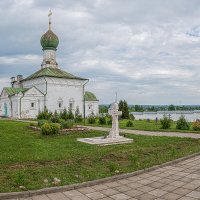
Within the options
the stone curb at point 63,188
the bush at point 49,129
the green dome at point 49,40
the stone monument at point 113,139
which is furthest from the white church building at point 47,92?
the stone curb at point 63,188

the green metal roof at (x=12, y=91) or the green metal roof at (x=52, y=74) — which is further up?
the green metal roof at (x=52, y=74)

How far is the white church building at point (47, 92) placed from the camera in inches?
1414

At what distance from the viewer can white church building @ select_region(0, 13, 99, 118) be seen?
118 feet

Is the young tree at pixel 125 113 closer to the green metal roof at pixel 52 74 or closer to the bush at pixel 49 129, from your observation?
the green metal roof at pixel 52 74

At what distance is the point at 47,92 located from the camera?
37.6 m

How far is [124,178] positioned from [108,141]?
17.6ft

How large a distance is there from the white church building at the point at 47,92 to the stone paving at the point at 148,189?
3062cm

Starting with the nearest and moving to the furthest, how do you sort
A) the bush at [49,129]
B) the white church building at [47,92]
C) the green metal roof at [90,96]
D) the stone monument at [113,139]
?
the stone monument at [113,139] < the bush at [49,129] < the white church building at [47,92] < the green metal roof at [90,96]

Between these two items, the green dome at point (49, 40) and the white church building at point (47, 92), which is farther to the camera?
the green dome at point (49, 40)

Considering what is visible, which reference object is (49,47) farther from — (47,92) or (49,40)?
(47,92)

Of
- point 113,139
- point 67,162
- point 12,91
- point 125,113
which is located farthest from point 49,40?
point 67,162

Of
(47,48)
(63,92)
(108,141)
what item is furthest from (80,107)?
(108,141)

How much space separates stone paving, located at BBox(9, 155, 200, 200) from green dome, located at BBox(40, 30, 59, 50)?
3591 centimetres

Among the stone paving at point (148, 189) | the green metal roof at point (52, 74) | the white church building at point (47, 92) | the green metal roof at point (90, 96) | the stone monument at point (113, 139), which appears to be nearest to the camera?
the stone paving at point (148, 189)
